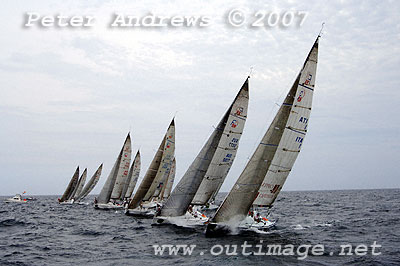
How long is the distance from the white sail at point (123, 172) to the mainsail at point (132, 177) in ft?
2.90

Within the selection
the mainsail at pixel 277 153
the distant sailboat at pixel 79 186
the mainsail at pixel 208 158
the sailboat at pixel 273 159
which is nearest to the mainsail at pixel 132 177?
the distant sailboat at pixel 79 186

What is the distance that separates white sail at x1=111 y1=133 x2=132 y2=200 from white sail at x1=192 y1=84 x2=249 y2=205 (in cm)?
2477

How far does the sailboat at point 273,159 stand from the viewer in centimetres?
2108

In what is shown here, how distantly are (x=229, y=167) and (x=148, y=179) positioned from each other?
12803mm

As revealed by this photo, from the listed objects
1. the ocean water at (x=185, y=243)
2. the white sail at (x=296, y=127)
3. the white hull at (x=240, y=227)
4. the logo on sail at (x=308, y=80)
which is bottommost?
the ocean water at (x=185, y=243)

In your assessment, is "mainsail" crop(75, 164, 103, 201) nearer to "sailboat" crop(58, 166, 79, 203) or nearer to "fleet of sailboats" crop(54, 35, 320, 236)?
"sailboat" crop(58, 166, 79, 203)

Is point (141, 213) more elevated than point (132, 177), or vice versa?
point (132, 177)

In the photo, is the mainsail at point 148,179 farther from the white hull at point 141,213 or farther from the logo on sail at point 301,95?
the logo on sail at point 301,95

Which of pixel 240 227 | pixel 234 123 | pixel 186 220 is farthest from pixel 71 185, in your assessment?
pixel 240 227

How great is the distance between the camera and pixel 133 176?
5034cm

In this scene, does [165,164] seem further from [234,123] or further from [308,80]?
[308,80]

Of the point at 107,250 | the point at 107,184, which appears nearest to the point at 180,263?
the point at 107,250

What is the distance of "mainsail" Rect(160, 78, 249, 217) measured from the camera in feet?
84.6

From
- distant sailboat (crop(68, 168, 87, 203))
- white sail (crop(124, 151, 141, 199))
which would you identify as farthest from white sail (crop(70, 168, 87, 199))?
white sail (crop(124, 151, 141, 199))
